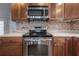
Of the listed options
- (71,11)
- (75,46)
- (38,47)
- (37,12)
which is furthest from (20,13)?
(75,46)

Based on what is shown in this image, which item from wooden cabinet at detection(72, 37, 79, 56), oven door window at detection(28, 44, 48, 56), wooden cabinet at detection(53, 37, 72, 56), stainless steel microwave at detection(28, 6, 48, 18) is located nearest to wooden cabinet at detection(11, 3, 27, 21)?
stainless steel microwave at detection(28, 6, 48, 18)

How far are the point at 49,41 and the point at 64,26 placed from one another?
0.82 meters

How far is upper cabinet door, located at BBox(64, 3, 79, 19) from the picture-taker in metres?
3.57

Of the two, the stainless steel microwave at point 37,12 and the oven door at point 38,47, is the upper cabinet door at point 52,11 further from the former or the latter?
the oven door at point 38,47

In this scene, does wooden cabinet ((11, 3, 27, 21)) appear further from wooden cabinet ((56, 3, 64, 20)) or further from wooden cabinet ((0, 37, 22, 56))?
wooden cabinet ((56, 3, 64, 20))

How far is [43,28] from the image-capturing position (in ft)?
12.9

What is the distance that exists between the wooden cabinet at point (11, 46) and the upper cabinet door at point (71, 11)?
128 centimetres

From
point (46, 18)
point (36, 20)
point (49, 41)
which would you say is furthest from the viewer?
point (36, 20)

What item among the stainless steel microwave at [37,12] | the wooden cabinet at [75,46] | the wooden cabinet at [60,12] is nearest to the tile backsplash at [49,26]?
the wooden cabinet at [60,12]

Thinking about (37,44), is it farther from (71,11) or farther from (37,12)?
(71,11)

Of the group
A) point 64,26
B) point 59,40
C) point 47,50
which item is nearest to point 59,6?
point 64,26

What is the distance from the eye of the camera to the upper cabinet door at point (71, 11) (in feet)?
11.7

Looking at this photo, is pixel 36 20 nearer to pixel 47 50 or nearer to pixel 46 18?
pixel 46 18

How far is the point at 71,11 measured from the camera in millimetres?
3615
